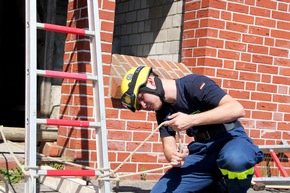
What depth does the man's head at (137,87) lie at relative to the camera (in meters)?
4.09

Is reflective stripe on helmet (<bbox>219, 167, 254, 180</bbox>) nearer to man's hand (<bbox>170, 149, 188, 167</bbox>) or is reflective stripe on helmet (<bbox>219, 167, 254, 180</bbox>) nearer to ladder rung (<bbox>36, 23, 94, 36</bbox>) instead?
man's hand (<bbox>170, 149, 188, 167</bbox>)

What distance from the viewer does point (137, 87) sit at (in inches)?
161

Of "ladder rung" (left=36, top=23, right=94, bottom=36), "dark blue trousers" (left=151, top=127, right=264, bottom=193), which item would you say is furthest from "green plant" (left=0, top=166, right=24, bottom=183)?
"dark blue trousers" (left=151, top=127, right=264, bottom=193)

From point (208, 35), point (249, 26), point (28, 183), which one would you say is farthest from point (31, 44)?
point (249, 26)

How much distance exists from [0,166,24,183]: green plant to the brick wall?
55cm

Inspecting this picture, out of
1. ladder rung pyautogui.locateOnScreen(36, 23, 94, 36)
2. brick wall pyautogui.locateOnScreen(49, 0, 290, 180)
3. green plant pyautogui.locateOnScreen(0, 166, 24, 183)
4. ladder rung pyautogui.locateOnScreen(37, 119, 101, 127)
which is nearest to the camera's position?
ladder rung pyautogui.locateOnScreen(37, 119, 101, 127)

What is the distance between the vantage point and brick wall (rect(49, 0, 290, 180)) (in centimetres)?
610

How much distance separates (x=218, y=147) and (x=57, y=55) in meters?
4.15

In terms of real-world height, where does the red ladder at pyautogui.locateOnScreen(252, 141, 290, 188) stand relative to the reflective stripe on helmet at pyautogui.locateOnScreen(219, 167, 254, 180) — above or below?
below

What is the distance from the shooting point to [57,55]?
26.1 ft

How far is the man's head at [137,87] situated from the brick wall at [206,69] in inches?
73.9

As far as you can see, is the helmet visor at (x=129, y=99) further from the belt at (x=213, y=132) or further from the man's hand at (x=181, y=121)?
the belt at (x=213, y=132)

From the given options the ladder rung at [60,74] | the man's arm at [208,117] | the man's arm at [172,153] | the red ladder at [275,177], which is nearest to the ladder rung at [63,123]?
the ladder rung at [60,74]

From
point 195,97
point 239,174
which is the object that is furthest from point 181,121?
point 239,174
